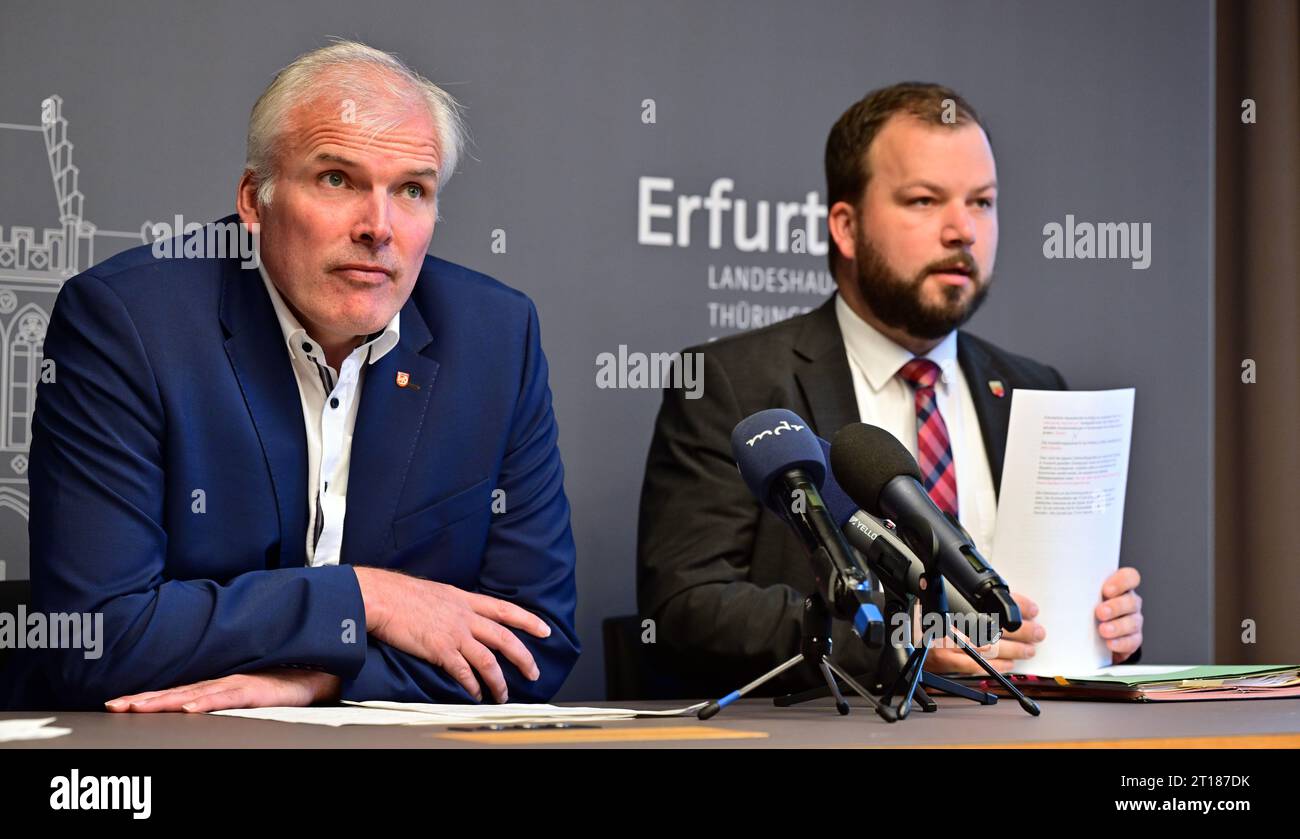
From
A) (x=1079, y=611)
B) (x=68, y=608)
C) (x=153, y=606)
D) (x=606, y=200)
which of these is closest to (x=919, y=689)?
(x=1079, y=611)

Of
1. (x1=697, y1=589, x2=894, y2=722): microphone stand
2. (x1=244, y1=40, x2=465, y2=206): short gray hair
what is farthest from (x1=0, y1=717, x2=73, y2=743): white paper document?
(x1=244, y1=40, x2=465, y2=206): short gray hair

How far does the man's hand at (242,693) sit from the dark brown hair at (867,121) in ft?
5.74

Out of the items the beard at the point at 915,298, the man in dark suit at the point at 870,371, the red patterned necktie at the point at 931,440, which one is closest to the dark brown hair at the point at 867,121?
the man in dark suit at the point at 870,371

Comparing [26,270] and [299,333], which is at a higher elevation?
[26,270]

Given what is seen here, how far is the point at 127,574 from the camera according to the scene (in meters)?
2.26

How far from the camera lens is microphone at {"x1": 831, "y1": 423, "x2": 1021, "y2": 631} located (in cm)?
167

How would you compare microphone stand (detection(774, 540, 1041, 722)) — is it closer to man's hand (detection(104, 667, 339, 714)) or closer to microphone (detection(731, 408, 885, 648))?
microphone (detection(731, 408, 885, 648))

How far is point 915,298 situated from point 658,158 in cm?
94

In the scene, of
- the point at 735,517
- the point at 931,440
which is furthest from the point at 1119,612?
the point at 735,517

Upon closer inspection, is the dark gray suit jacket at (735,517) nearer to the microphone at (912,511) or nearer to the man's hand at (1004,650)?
the man's hand at (1004,650)

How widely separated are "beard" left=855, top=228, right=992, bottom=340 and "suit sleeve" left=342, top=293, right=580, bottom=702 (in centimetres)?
83

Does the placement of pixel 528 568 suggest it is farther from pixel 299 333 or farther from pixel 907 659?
pixel 907 659
